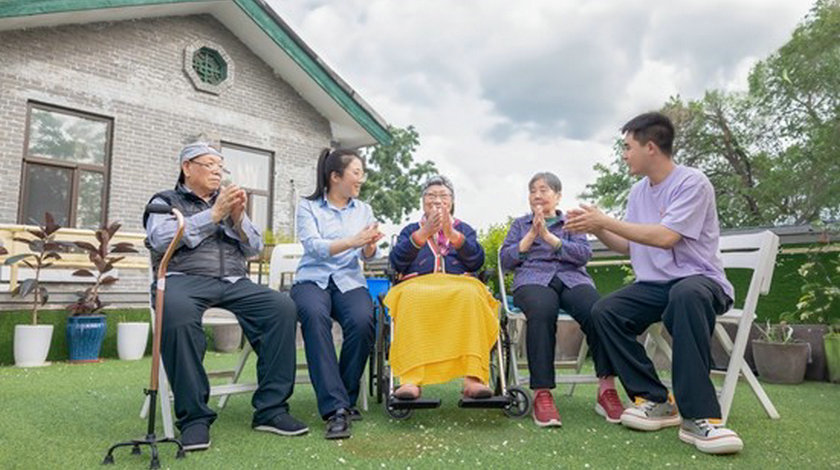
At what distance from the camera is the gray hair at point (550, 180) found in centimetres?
342

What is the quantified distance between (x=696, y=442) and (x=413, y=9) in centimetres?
452

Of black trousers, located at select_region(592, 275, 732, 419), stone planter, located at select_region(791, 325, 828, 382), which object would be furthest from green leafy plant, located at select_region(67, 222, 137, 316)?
stone planter, located at select_region(791, 325, 828, 382)

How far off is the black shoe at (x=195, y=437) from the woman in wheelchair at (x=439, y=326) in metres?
0.83

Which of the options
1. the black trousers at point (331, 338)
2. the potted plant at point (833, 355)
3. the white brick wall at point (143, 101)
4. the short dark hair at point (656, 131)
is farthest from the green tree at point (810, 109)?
the black trousers at point (331, 338)

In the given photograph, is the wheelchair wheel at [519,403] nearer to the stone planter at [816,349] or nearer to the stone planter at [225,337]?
the stone planter at [816,349]

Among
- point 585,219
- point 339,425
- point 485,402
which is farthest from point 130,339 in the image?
point 585,219

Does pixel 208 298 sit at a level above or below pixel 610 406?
above

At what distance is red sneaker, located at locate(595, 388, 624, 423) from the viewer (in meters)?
2.95

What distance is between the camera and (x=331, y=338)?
2959 mm

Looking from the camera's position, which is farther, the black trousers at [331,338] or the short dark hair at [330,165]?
the short dark hair at [330,165]

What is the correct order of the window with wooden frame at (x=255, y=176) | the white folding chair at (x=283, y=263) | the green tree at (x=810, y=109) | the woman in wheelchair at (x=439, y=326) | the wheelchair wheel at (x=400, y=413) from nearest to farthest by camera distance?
the woman in wheelchair at (x=439, y=326) → the wheelchair wheel at (x=400, y=413) → the white folding chair at (x=283, y=263) → the window with wooden frame at (x=255, y=176) → the green tree at (x=810, y=109)

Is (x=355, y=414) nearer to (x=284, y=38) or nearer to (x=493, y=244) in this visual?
(x=493, y=244)

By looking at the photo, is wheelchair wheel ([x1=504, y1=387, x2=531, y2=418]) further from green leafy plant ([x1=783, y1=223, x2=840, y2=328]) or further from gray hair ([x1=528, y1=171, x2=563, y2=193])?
green leafy plant ([x1=783, y1=223, x2=840, y2=328])

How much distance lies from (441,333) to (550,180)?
119 cm
